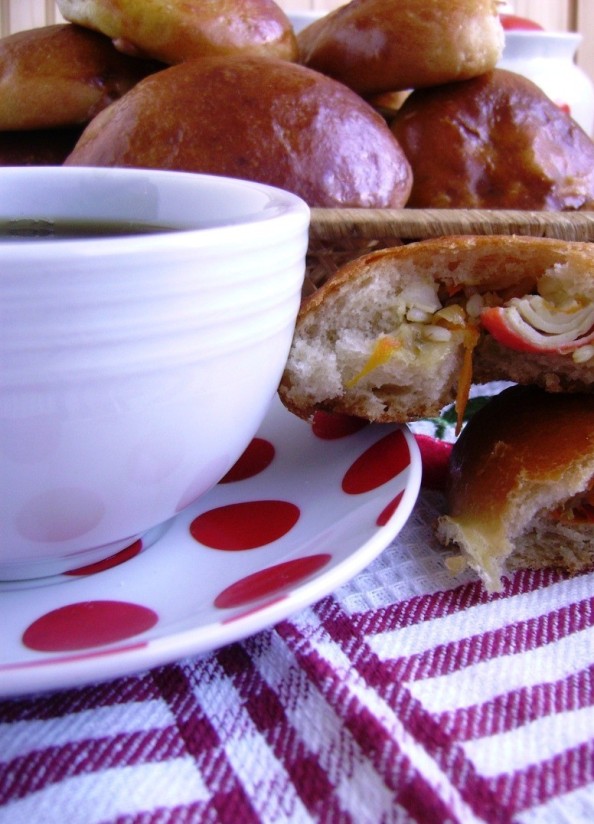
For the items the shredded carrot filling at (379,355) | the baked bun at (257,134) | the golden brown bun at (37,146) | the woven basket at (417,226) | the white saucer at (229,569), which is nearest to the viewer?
the white saucer at (229,569)

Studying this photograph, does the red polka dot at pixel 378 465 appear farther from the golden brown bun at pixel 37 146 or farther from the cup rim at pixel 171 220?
the golden brown bun at pixel 37 146

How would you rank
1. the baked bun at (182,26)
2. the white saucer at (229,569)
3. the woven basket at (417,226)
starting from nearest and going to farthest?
the white saucer at (229,569)
the woven basket at (417,226)
the baked bun at (182,26)

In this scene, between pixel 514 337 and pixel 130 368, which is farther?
pixel 514 337

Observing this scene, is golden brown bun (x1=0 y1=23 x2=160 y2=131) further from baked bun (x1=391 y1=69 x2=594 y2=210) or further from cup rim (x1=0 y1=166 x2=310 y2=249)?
cup rim (x1=0 y1=166 x2=310 y2=249)

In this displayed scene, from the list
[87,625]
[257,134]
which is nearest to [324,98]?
[257,134]

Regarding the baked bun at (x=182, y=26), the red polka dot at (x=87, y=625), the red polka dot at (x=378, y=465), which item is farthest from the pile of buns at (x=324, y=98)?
the red polka dot at (x=87, y=625)

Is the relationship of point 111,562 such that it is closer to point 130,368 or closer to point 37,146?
point 130,368
